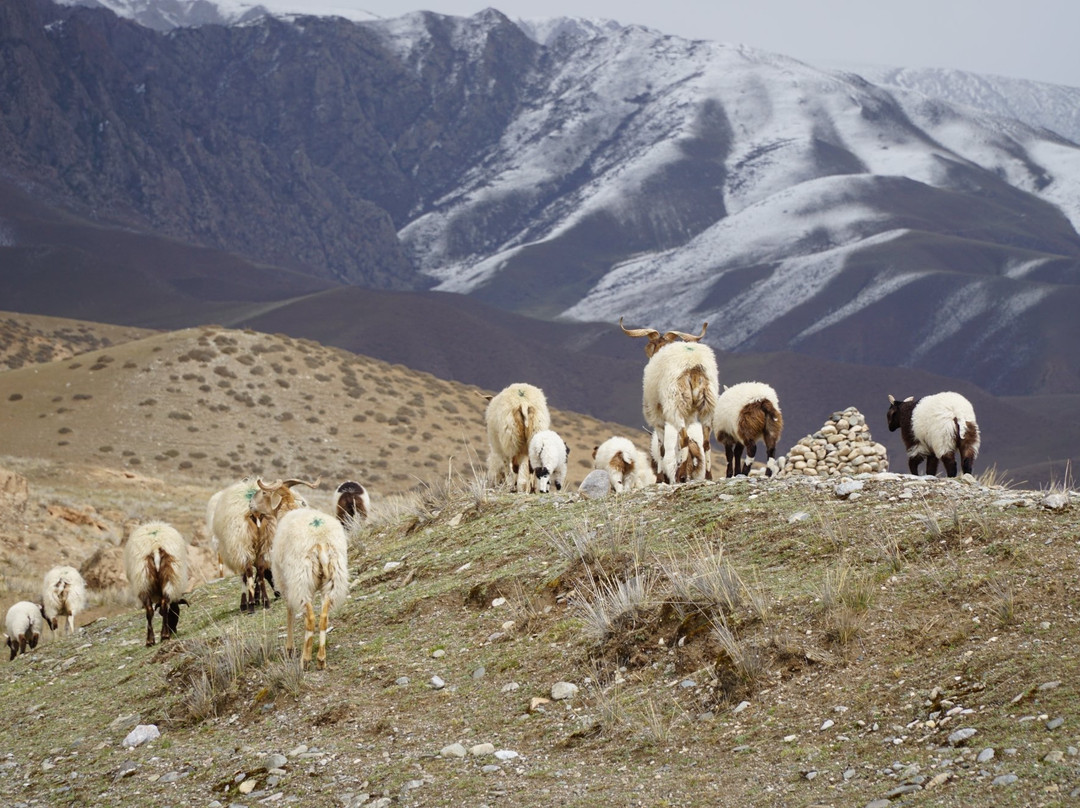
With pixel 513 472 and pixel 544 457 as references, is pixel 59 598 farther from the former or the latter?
pixel 544 457

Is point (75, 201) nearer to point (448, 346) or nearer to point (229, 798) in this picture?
point (448, 346)

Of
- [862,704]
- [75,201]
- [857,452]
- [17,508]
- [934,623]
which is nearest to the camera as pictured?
[862,704]

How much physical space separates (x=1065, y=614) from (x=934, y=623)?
0.72 m

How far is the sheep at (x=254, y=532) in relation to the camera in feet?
41.5

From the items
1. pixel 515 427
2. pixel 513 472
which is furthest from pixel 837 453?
pixel 515 427

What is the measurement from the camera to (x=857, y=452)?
18.7 m

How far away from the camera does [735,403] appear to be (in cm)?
1479

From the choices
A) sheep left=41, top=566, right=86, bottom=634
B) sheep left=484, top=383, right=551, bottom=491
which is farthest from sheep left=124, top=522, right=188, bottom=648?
sheep left=41, top=566, right=86, bottom=634

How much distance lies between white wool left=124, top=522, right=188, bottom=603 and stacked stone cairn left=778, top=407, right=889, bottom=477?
878 centimetres

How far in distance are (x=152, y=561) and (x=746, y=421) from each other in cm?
663

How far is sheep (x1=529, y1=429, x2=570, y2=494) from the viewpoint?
594 inches

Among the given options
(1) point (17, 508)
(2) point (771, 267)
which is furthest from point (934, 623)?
(2) point (771, 267)

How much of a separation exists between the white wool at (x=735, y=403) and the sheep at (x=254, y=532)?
4.93m

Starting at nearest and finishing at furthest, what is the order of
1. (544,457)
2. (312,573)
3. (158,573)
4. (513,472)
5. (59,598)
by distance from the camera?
1. (312,573)
2. (158,573)
3. (544,457)
4. (513,472)
5. (59,598)
